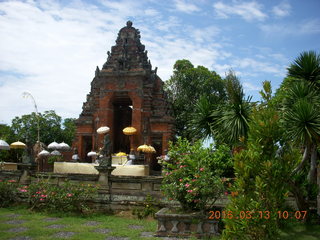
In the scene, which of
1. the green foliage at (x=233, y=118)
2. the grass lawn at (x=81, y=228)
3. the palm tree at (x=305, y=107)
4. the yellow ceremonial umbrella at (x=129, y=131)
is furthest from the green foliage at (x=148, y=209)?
the yellow ceremonial umbrella at (x=129, y=131)

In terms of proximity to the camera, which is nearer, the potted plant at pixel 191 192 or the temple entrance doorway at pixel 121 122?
the potted plant at pixel 191 192

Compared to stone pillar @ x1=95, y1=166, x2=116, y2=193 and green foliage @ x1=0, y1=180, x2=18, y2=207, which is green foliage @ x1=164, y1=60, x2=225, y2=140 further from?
green foliage @ x1=0, y1=180, x2=18, y2=207

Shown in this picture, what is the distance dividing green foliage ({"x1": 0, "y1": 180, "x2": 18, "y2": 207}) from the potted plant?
6145 millimetres

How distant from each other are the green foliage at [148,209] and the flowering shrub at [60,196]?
1.64 meters

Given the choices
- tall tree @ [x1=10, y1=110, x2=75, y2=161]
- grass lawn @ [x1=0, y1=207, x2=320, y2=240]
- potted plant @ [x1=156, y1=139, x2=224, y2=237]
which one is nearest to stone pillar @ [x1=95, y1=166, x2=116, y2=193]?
grass lawn @ [x1=0, y1=207, x2=320, y2=240]

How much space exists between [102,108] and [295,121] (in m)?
19.5

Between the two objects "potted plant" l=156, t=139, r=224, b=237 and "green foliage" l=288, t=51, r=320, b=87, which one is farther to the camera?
"green foliage" l=288, t=51, r=320, b=87

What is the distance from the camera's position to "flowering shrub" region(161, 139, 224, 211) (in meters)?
8.26

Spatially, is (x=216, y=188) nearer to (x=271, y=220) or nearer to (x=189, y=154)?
(x=189, y=154)

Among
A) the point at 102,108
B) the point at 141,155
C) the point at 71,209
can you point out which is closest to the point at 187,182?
the point at 71,209

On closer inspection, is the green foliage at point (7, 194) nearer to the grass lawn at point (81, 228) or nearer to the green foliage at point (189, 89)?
the grass lawn at point (81, 228)

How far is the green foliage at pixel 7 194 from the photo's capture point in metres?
11.7

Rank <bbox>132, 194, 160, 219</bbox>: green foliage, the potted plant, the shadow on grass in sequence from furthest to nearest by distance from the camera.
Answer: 1. <bbox>132, 194, 160, 219</bbox>: green foliage
2. the shadow on grass
3. the potted plant

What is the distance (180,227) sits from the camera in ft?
27.0
